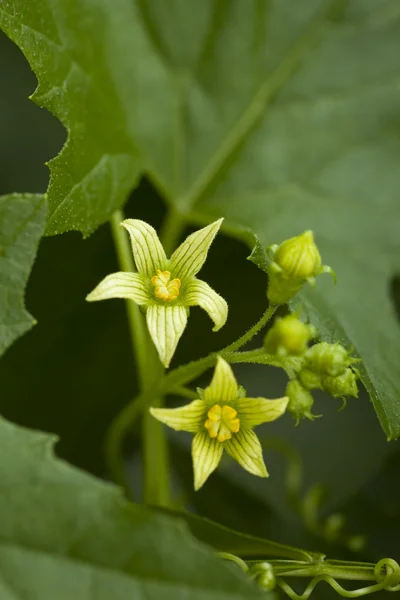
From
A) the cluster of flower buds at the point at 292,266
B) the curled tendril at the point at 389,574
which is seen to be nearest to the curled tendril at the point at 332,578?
the curled tendril at the point at 389,574

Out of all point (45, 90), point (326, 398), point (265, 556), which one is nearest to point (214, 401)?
point (265, 556)

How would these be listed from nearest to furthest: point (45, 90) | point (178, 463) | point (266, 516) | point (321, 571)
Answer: point (321, 571), point (45, 90), point (266, 516), point (178, 463)

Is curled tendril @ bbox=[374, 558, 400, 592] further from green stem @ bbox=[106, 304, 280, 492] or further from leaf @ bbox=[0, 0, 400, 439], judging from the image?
leaf @ bbox=[0, 0, 400, 439]

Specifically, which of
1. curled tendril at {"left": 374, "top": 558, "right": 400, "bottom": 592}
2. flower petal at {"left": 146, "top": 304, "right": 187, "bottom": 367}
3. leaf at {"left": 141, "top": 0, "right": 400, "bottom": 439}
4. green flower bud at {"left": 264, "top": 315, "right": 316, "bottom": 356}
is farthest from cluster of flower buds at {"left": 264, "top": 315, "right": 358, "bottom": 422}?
leaf at {"left": 141, "top": 0, "right": 400, "bottom": 439}

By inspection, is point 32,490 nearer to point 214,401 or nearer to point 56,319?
point 214,401

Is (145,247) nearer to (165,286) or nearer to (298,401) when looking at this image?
(165,286)

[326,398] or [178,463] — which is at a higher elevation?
[326,398]
